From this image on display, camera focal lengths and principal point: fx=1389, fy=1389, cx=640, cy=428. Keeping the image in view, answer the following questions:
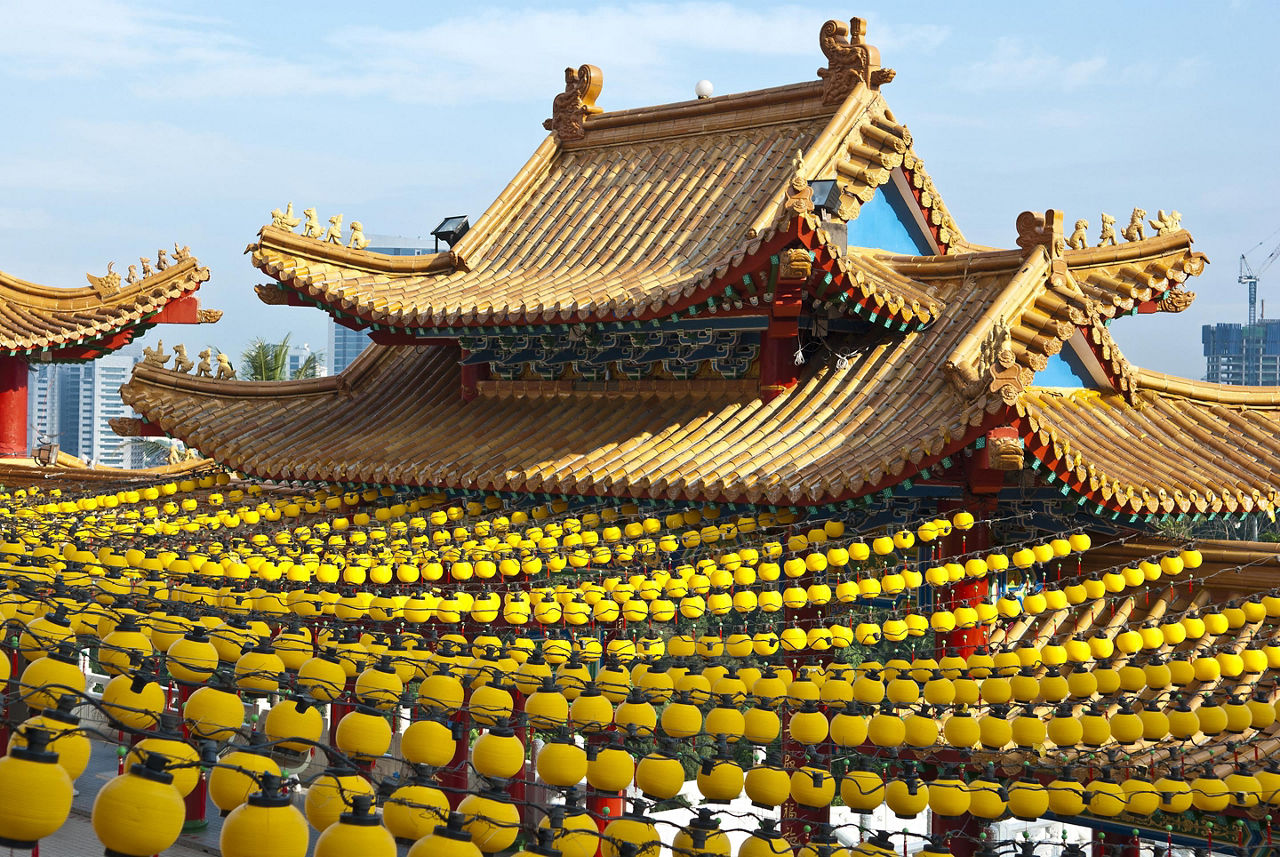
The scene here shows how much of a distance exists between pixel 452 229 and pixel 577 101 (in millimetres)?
2326

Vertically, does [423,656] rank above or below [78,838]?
above

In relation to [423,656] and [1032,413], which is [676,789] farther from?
[1032,413]

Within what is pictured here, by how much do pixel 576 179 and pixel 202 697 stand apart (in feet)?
40.1

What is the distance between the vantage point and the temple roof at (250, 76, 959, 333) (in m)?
14.2

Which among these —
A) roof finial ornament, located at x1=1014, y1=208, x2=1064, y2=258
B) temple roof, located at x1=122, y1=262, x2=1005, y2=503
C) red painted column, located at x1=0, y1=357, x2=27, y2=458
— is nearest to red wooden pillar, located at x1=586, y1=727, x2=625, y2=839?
temple roof, located at x1=122, y1=262, x2=1005, y2=503

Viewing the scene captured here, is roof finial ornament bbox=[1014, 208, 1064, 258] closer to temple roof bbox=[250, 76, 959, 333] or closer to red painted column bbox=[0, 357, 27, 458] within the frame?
temple roof bbox=[250, 76, 959, 333]

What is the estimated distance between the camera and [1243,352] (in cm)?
13162

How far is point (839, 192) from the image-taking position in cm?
1370

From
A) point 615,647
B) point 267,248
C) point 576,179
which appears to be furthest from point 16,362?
point 615,647

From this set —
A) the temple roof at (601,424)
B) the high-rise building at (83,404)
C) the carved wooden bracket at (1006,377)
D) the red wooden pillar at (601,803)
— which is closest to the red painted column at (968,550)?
the temple roof at (601,424)

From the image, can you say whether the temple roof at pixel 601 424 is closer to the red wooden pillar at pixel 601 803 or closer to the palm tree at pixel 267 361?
the red wooden pillar at pixel 601 803

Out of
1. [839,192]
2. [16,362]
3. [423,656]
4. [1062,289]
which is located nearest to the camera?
[423,656]

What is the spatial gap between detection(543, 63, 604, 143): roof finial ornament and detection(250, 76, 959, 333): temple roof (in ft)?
0.38

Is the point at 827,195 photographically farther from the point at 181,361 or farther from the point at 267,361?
the point at 267,361
